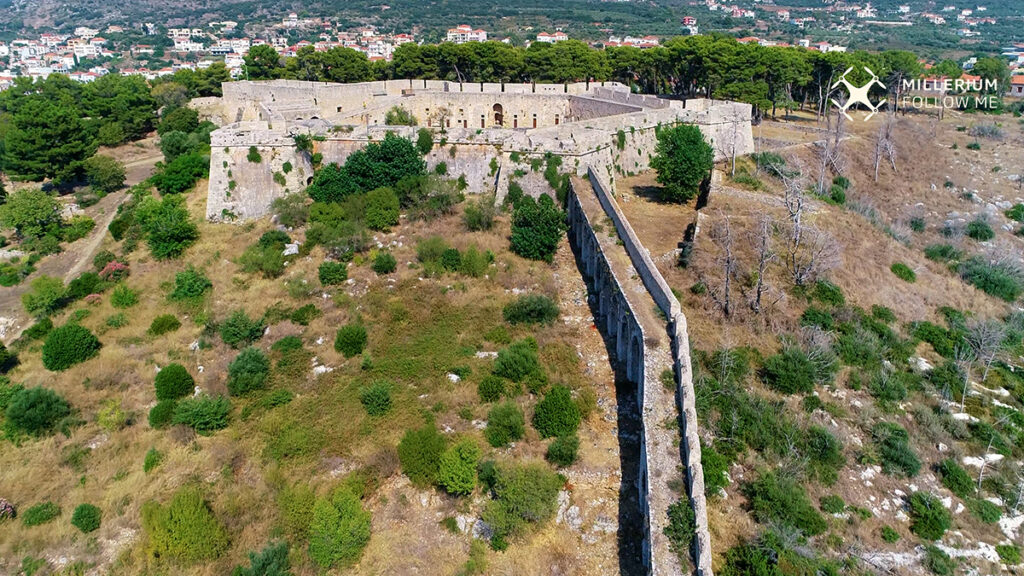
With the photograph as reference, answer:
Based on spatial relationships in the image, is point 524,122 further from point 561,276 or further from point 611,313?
point 611,313

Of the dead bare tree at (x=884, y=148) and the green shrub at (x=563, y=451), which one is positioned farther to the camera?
the dead bare tree at (x=884, y=148)

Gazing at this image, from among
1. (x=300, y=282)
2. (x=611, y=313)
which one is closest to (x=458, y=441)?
(x=611, y=313)

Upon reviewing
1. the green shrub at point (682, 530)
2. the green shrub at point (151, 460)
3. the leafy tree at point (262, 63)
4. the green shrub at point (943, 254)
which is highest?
the leafy tree at point (262, 63)

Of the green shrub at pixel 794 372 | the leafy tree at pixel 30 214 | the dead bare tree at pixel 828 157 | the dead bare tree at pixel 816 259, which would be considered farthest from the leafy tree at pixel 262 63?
the green shrub at pixel 794 372

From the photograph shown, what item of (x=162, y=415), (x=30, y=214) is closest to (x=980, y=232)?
(x=162, y=415)

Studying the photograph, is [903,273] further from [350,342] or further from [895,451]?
[350,342]

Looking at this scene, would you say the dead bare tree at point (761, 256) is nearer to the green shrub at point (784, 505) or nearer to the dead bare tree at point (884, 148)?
the green shrub at point (784, 505)

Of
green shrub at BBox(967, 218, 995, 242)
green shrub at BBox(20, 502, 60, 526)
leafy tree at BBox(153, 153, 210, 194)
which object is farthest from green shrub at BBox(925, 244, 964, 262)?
leafy tree at BBox(153, 153, 210, 194)

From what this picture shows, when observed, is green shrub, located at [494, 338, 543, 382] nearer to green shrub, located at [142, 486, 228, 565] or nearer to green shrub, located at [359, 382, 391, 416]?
green shrub, located at [359, 382, 391, 416]
